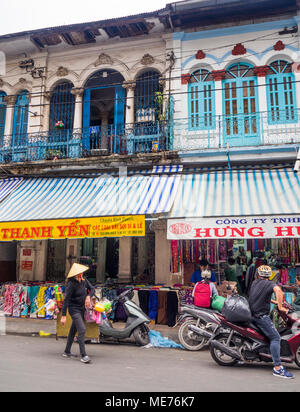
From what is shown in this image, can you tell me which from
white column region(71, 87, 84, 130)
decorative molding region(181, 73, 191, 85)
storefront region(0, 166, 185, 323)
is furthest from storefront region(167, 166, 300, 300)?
white column region(71, 87, 84, 130)

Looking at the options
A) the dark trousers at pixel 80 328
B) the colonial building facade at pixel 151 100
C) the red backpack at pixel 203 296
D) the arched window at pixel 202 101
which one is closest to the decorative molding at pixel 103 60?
the colonial building facade at pixel 151 100

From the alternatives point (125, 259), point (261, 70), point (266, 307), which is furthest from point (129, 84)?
point (266, 307)

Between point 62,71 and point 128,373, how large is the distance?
10538 millimetres

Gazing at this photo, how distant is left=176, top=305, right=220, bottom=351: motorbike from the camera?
20.1ft

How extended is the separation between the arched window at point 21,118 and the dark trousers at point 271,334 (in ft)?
33.1

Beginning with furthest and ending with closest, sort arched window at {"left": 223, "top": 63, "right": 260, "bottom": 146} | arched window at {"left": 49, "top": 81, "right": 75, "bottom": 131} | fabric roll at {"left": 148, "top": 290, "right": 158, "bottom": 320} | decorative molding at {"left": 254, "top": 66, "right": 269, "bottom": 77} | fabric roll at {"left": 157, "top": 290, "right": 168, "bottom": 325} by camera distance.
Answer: arched window at {"left": 49, "top": 81, "right": 75, "bottom": 131}
decorative molding at {"left": 254, "top": 66, "right": 269, "bottom": 77}
arched window at {"left": 223, "top": 63, "right": 260, "bottom": 146}
fabric roll at {"left": 148, "top": 290, "right": 158, "bottom": 320}
fabric roll at {"left": 157, "top": 290, "right": 168, "bottom": 325}

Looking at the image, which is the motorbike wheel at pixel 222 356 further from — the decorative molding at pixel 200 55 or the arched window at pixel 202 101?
the decorative molding at pixel 200 55

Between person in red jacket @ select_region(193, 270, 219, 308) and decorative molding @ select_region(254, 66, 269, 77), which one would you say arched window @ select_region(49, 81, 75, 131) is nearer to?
decorative molding @ select_region(254, 66, 269, 77)

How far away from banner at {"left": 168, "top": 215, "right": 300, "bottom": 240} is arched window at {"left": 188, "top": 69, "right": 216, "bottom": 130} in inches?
159

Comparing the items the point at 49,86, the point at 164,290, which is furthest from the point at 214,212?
the point at 49,86

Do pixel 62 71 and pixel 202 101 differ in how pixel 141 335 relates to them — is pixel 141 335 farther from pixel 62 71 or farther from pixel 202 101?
pixel 62 71

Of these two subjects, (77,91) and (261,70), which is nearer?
(261,70)

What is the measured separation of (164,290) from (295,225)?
336 centimetres

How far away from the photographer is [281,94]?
10031mm
